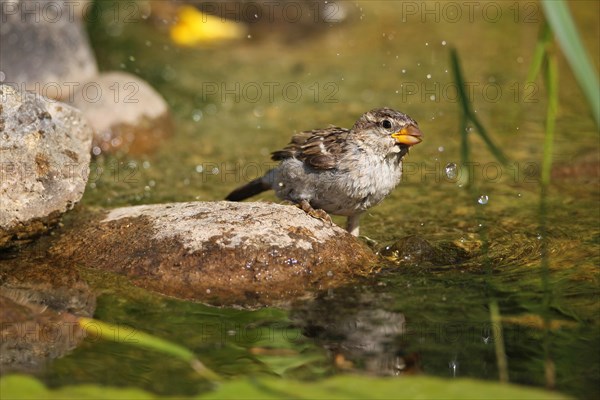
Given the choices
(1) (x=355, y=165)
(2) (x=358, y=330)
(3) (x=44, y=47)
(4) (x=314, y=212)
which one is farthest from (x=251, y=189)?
(3) (x=44, y=47)

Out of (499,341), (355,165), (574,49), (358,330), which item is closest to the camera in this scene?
(574,49)

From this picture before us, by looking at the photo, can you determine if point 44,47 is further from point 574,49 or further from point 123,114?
point 574,49

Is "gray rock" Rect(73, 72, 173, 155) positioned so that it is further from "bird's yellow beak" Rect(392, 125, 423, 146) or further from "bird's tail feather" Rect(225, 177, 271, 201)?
"bird's yellow beak" Rect(392, 125, 423, 146)

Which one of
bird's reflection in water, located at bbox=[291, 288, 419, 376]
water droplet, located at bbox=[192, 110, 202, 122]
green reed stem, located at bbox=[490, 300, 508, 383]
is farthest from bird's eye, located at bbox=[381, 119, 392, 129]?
water droplet, located at bbox=[192, 110, 202, 122]

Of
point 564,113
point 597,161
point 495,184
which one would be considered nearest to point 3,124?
point 495,184

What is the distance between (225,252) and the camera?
5262 millimetres

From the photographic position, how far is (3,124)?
5.59 meters

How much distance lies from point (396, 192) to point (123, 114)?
2874mm

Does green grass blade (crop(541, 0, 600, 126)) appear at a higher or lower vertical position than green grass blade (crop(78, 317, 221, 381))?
higher

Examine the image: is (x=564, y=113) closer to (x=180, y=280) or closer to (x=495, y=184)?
(x=495, y=184)

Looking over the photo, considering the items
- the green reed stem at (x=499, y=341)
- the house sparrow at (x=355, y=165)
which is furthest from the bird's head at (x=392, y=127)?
the green reed stem at (x=499, y=341)

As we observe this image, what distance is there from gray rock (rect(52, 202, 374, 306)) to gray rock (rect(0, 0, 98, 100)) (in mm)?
3972

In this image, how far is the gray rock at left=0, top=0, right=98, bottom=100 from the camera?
922 centimetres

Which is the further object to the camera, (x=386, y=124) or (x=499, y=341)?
(x=386, y=124)
